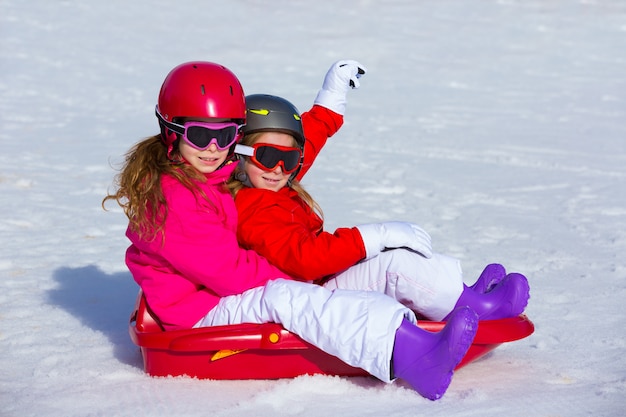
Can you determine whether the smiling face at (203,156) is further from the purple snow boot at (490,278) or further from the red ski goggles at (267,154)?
the purple snow boot at (490,278)

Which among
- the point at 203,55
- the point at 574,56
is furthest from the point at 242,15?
the point at 574,56

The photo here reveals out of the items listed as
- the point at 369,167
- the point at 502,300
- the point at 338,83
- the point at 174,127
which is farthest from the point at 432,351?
the point at 369,167

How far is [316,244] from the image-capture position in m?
3.13

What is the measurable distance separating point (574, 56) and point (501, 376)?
27.2ft

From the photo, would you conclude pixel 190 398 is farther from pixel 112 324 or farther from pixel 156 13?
pixel 156 13

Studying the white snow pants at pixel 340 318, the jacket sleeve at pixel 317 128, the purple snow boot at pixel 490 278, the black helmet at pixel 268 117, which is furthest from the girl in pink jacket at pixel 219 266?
the jacket sleeve at pixel 317 128

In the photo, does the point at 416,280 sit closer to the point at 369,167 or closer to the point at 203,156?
the point at 203,156

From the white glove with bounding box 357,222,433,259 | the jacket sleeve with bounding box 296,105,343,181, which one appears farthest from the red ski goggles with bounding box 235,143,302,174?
the jacket sleeve with bounding box 296,105,343,181

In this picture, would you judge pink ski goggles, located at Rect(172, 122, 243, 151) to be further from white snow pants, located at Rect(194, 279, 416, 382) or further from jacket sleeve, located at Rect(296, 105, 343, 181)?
jacket sleeve, located at Rect(296, 105, 343, 181)

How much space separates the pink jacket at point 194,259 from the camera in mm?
3057

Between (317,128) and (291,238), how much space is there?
0.96 m

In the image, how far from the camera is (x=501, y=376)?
3225mm

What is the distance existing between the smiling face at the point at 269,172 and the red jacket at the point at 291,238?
0.04m

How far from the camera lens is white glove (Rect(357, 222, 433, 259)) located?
3154mm
